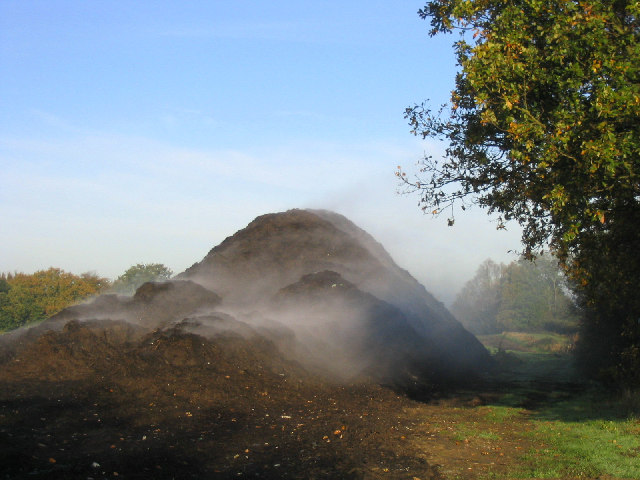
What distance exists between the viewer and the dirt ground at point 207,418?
8570 mm

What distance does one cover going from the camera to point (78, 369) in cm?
1526

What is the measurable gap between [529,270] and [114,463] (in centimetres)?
8578

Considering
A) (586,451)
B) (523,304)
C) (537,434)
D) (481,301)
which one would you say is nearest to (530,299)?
(523,304)

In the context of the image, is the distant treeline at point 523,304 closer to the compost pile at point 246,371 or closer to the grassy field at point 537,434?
the compost pile at point 246,371

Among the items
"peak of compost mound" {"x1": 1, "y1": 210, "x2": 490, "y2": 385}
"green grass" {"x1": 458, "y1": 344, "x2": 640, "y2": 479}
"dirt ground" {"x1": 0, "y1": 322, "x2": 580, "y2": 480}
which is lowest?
"green grass" {"x1": 458, "y1": 344, "x2": 640, "y2": 479}

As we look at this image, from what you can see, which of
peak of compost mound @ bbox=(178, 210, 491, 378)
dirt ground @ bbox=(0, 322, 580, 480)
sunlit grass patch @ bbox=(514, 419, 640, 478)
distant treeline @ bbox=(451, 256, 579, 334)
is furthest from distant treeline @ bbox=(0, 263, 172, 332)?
distant treeline @ bbox=(451, 256, 579, 334)

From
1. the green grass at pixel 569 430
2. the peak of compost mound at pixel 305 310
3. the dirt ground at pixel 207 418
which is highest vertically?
the peak of compost mound at pixel 305 310

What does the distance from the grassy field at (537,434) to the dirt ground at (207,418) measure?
0.09 m

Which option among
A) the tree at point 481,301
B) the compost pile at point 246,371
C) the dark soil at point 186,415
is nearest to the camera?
the dark soil at point 186,415

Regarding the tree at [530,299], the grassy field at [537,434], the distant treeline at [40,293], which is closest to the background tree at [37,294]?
the distant treeline at [40,293]

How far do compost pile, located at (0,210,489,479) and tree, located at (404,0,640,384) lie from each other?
18.1 feet

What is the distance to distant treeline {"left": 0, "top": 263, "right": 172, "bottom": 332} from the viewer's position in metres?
48.3

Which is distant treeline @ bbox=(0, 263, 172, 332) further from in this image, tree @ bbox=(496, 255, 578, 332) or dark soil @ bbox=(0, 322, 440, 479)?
tree @ bbox=(496, 255, 578, 332)

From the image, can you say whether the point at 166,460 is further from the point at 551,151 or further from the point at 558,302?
the point at 558,302
